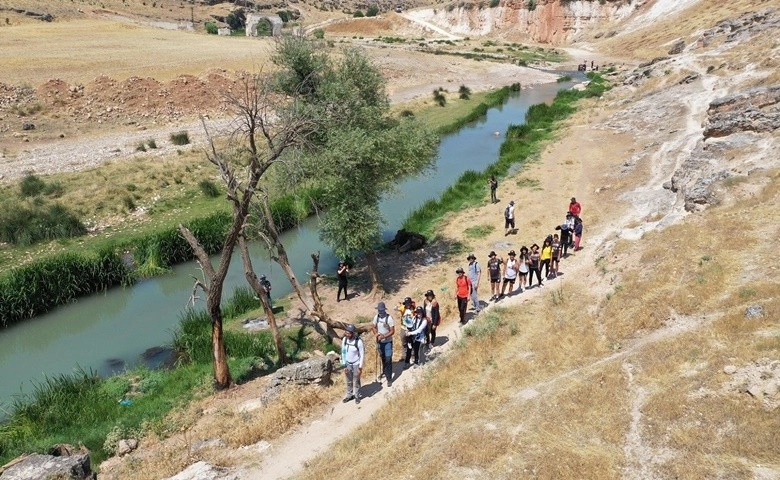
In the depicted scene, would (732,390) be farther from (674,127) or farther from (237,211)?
(674,127)

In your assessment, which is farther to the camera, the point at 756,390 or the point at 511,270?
the point at 511,270

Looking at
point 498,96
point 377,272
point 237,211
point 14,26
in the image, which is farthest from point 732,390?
point 14,26

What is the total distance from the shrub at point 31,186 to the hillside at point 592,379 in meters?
20.3

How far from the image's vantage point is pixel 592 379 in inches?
518

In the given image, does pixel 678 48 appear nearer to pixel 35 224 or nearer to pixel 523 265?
pixel 523 265

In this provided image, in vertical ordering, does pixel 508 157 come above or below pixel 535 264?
above

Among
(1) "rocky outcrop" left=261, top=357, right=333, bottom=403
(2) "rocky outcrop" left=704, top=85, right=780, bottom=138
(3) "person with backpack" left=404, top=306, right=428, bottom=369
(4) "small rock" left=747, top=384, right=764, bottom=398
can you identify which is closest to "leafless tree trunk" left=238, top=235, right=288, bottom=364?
(1) "rocky outcrop" left=261, top=357, right=333, bottom=403

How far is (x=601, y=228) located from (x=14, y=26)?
87.3 metres

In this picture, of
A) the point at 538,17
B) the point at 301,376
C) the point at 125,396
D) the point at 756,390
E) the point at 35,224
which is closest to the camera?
the point at 756,390

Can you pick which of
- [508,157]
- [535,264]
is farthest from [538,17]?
[535,264]

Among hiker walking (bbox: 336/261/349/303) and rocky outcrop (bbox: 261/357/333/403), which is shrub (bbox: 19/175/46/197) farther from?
rocky outcrop (bbox: 261/357/333/403)

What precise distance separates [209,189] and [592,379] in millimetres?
28170

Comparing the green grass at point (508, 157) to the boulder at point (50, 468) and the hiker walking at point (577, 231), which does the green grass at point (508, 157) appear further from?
the boulder at point (50, 468)

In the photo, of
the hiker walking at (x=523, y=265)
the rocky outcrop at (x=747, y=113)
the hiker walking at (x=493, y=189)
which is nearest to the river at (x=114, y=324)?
the hiker walking at (x=493, y=189)
